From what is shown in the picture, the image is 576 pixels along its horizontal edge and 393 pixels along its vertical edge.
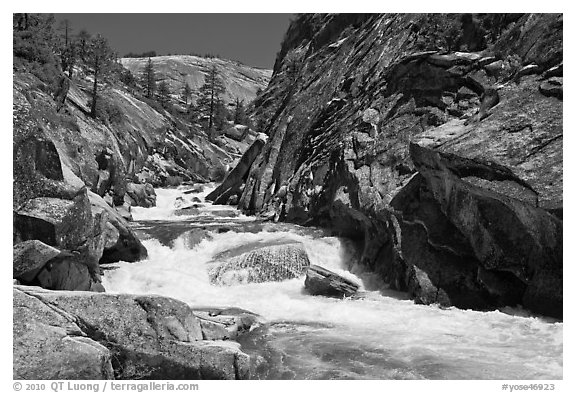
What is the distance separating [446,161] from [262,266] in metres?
8.37

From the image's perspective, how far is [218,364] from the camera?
7680 mm

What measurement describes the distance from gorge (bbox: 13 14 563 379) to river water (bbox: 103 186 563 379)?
76mm

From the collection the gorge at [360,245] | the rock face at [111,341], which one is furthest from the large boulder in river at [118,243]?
the rock face at [111,341]

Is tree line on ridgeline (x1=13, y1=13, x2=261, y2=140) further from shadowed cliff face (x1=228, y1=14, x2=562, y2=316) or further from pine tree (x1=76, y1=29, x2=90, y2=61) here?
shadowed cliff face (x1=228, y1=14, x2=562, y2=316)

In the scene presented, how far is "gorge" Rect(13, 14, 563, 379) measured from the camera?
7.86 m

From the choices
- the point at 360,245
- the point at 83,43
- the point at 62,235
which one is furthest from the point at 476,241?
the point at 83,43

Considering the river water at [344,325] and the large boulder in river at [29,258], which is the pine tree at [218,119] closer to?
the river water at [344,325]

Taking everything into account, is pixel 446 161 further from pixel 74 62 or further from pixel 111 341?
pixel 74 62

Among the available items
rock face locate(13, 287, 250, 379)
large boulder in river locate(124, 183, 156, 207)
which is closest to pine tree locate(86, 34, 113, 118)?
large boulder in river locate(124, 183, 156, 207)

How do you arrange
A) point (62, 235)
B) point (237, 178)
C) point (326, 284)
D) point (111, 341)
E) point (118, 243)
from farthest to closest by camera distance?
point (237, 178) < point (118, 243) < point (326, 284) < point (62, 235) < point (111, 341)

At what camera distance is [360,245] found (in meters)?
21.4

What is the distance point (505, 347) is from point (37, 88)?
73.1 feet

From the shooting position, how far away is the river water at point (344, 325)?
9.50 metres
